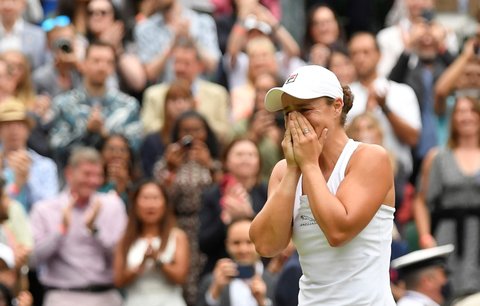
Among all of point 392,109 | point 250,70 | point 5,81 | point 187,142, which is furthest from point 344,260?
point 250,70

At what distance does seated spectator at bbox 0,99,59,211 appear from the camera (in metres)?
12.0

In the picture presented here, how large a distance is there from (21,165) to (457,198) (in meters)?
3.50

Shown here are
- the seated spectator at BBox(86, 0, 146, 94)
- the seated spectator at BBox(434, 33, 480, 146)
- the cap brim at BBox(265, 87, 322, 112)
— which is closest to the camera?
the cap brim at BBox(265, 87, 322, 112)

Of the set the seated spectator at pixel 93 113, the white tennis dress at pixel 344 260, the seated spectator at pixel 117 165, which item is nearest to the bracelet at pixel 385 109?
the seated spectator at pixel 93 113

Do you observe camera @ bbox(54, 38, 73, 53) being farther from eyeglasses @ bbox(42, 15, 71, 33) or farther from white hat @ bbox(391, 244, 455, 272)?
white hat @ bbox(391, 244, 455, 272)

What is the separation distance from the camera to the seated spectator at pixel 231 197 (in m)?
11.3

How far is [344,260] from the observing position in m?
6.46

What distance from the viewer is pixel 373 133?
12117 mm

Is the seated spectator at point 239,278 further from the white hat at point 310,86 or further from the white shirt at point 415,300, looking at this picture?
the white hat at point 310,86

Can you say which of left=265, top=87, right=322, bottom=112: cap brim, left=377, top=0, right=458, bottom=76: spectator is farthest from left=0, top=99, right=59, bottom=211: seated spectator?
left=265, top=87, right=322, bottom=112: cap brim

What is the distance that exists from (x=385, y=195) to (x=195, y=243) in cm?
523

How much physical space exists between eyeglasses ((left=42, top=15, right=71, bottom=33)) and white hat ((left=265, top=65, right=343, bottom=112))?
826 cm

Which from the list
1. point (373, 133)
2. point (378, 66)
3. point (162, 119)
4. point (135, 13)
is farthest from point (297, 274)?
point (135, 13)

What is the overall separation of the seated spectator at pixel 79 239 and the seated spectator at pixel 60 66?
230 centimetres
